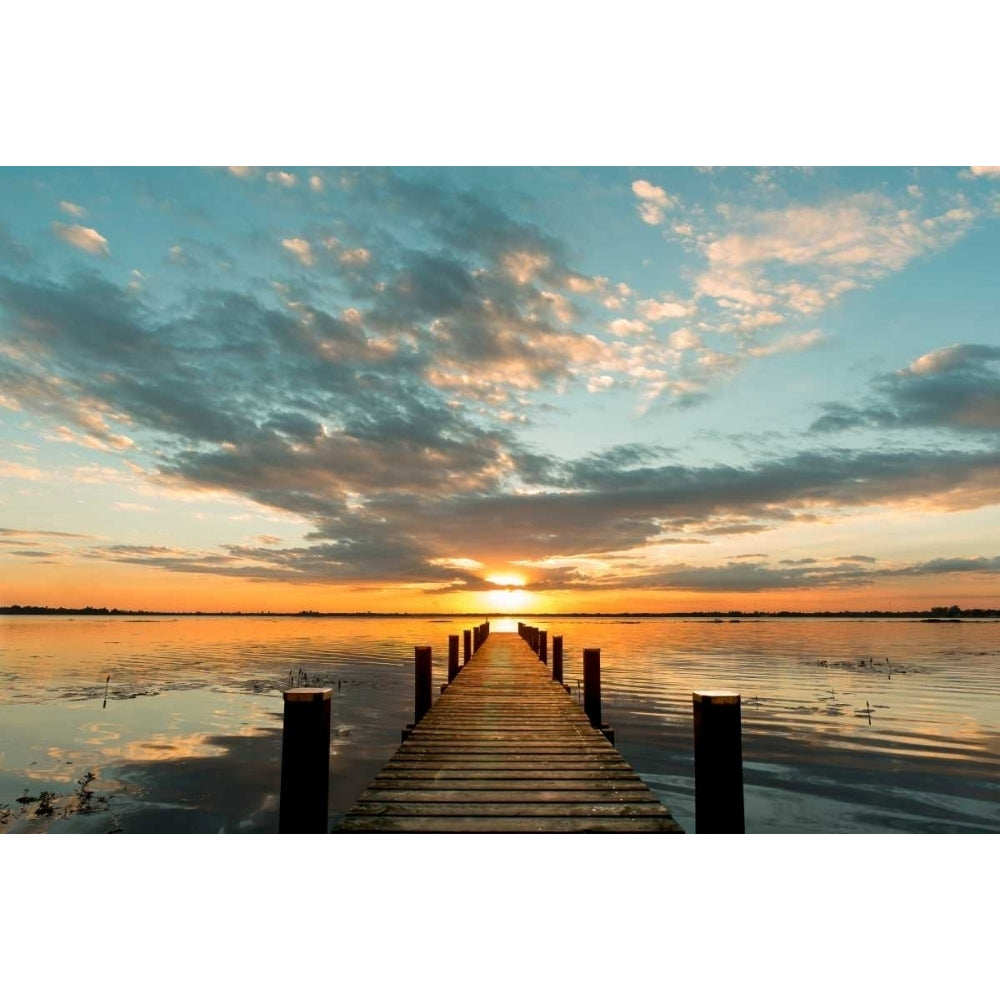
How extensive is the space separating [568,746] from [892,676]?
27.3 m

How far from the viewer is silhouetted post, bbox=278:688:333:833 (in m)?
5.67

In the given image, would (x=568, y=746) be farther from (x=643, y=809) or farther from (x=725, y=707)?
(x=725, y=707)

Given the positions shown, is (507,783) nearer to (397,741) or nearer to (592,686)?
(592,686)

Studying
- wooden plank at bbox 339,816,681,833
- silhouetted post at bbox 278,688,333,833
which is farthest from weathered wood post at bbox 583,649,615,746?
silhouetted post at bbox 278,688,333,833

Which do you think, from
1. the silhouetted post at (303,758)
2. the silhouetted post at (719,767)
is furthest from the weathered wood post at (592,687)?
the silhouetted post at (303,758)

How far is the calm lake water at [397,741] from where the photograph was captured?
11211 millimetres

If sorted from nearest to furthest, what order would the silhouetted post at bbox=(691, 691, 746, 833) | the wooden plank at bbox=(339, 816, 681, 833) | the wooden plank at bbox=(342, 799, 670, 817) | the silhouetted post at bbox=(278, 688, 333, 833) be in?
1. the silhouetted post at bbox=(278, 688, 333, 833)
2. the silhouetted post at bbox=(691, 691, 746, 833)
3. the wooden plank at bbox=(339, 816, 681, 833)
4. the wooden plank at bbox=(342, 799, 670, 817)

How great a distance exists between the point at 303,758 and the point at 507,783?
2.66 meters

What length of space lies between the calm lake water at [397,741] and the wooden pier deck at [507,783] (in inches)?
108

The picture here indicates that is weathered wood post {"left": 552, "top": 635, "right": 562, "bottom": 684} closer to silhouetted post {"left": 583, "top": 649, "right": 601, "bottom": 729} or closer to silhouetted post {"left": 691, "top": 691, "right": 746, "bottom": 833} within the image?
silhouetted post {"left": 583, "top": 649, "right": 601, "bottom": 729}

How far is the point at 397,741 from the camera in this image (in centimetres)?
1784

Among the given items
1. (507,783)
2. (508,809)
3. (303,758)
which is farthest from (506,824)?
(303,758)

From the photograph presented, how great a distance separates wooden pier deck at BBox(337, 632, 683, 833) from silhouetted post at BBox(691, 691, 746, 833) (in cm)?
40
